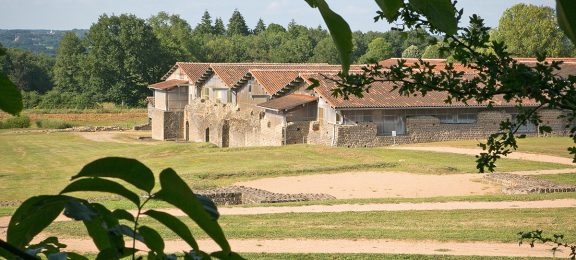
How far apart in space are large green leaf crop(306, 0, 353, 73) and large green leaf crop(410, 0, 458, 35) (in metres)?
0.08

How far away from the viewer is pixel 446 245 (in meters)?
13.1

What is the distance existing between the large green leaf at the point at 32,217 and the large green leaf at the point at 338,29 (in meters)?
0.27

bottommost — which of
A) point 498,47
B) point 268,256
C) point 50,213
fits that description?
point 268,256

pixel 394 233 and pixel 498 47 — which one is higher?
pixel 498 47

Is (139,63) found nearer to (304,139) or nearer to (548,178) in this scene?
(304,139)

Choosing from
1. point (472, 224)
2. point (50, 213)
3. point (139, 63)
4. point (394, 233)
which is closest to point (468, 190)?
point (472, 224)

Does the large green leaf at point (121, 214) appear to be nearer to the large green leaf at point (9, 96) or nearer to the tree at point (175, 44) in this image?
the large green leaf at point (9, 96)

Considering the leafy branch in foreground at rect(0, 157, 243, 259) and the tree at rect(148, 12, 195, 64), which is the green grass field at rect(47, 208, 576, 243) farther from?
the tree at rect(148, 12, 195, 64)

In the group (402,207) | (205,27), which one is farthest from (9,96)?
(205,27)

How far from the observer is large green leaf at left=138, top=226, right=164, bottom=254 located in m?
0.78

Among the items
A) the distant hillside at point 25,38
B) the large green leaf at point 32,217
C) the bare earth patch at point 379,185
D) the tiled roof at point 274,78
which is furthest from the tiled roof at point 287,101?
the large green leaf at point 32,217

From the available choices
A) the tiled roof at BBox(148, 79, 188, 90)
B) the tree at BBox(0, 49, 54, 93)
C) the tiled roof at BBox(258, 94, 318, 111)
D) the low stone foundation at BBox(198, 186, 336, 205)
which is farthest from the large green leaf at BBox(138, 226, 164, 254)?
the tree at BBox(0, 49, 54, 93)

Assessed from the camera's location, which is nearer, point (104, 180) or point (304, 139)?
point (104, 180)

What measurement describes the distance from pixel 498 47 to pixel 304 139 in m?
26.5
